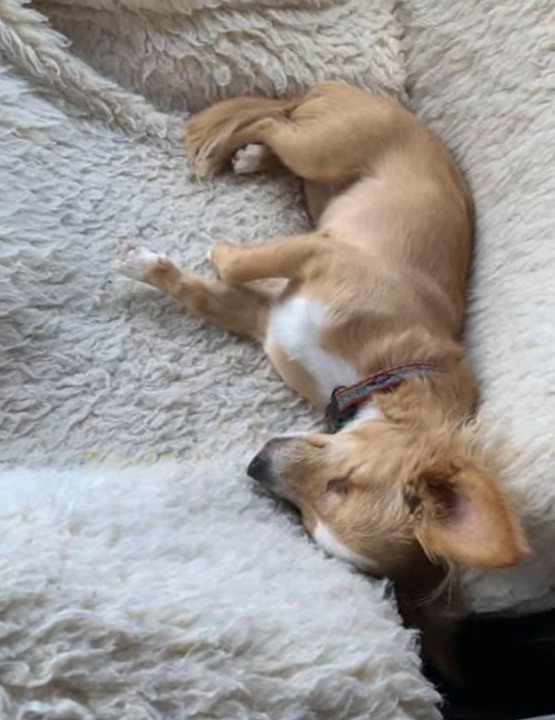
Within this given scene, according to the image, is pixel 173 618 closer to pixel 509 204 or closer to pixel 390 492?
pixel 390 492

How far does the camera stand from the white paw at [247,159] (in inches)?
69.2

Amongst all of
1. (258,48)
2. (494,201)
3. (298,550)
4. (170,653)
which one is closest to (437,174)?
(494,201)

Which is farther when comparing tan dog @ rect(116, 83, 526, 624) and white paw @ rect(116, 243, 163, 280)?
white paw @ rect(116, 243, 163, 280)

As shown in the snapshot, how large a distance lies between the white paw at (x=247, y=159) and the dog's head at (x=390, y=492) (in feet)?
1.56

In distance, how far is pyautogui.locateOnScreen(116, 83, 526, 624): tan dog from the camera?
1.38m

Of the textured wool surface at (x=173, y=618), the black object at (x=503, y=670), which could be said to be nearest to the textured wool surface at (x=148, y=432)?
the textured wool surface at (x=173, y=618)

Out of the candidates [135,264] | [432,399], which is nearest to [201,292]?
[135,264]

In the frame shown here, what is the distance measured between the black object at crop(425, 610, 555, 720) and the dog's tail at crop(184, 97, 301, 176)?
772 mm

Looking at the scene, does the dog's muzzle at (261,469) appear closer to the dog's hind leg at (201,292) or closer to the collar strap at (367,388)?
the collar strap at (367,388)

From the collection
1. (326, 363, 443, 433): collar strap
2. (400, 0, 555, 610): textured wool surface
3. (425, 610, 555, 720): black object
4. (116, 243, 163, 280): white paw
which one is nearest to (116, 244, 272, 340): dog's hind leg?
(116, 243, 163, 280): white paw

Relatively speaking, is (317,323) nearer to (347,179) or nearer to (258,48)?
(347,179)

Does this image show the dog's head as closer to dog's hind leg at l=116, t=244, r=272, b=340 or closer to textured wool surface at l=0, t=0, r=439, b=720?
textured wool surface at l=0, t=0, r=439, b=720

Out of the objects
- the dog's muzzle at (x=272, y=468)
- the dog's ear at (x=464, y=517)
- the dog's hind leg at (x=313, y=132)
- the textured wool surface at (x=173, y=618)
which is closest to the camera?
the textured wool surface at (x=173, y=618)

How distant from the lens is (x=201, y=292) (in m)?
1.61
